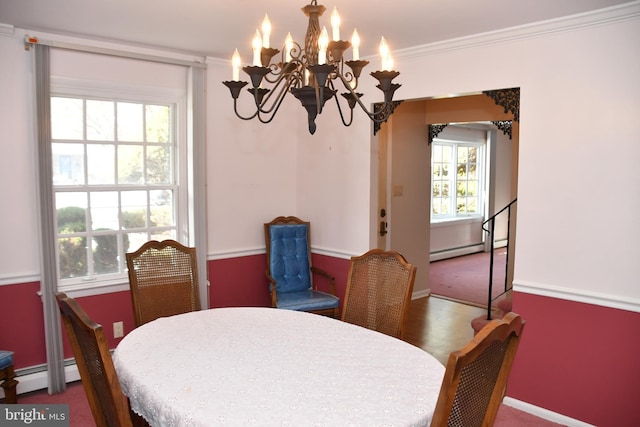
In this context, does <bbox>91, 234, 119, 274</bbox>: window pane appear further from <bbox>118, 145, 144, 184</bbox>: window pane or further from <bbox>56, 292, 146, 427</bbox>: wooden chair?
<bbox>56, 292, 146, 427</bbox>: wooden chair

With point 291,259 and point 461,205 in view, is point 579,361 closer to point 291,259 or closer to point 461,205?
point 291,259

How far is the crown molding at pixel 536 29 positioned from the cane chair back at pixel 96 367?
9.30 feet

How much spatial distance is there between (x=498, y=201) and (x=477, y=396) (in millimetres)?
8412

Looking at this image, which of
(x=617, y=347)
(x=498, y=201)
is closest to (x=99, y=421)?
(x=617, y=347)

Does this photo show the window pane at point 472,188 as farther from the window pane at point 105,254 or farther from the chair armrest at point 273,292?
the window pane at point 105,254

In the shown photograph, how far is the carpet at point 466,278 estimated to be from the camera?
19.3ft

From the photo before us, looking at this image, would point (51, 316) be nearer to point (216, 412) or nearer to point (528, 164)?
point (216, 412)

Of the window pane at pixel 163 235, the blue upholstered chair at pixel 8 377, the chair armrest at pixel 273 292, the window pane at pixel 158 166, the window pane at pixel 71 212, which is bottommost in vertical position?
the blue upholstered chair at pixel 8 377

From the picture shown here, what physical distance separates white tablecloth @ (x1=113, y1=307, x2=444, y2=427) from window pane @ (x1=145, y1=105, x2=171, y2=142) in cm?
184

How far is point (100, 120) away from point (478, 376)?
10.8 ft

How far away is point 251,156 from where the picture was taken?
172 inches

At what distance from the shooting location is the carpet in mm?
5891

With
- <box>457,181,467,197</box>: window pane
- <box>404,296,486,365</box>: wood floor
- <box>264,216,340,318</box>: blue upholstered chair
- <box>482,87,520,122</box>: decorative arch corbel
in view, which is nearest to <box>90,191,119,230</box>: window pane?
<box>264,216,340,318</box>: blue upholstered chair

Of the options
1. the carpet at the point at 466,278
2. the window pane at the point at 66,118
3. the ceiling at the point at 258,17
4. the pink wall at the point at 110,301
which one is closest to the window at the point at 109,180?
the window pane at the point at 66,118
